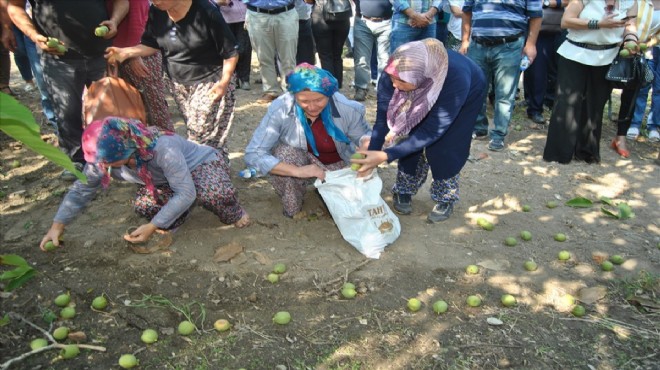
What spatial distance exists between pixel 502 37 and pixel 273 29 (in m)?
2.74

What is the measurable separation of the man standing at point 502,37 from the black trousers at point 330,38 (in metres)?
1.80

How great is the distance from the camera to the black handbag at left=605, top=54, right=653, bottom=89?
484 centimetres

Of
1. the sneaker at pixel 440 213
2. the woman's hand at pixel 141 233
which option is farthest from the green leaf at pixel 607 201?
the woman's hand at pixel 141 233

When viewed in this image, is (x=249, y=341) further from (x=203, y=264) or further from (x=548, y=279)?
(x=548, y=279)

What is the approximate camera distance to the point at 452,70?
11.5ft

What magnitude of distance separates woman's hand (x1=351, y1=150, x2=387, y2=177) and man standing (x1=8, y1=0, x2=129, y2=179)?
A: 7.65 ft

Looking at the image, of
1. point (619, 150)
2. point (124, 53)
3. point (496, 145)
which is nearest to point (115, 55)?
point (124, 53)

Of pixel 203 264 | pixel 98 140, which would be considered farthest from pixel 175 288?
pixel 98 140

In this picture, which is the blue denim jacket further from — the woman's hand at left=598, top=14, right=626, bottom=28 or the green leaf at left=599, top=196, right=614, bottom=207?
the woman's hand at left=598, top=14, right=626, bottom=28

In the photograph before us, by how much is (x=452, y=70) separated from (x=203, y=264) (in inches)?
87.7

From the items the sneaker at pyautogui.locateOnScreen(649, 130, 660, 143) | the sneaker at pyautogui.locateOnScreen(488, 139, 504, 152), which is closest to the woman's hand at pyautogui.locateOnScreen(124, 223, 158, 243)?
the sneaker at pyautogui.locateOnScreen(488, 139, 504, 152)

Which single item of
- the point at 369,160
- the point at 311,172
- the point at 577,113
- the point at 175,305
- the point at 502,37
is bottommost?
the point at 175,305

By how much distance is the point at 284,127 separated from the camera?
3.88 m

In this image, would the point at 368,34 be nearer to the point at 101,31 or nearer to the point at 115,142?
the point at 101,31
